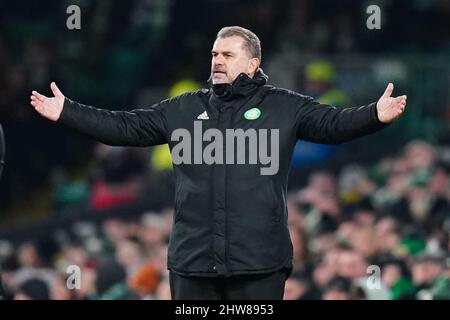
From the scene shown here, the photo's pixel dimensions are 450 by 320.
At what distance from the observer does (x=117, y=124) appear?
6598 millimetres

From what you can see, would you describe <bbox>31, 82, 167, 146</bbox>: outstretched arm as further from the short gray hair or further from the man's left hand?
the man's left hand

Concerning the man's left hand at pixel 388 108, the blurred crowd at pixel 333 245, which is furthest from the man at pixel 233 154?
the blurred crowd at pixel 333 245

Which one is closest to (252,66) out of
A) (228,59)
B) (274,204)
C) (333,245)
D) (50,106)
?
(228,59)

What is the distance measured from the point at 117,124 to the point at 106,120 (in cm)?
5

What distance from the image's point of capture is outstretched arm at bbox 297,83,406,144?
6.36m

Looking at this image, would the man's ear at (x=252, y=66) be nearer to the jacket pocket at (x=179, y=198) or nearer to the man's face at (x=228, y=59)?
the man's face at (x=228, y=59)

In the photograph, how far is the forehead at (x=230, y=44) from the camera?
21.1 ft

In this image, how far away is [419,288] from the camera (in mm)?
9727

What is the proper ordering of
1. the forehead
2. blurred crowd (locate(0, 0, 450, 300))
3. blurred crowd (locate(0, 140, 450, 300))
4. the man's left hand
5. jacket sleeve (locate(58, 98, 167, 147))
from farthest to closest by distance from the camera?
blurred crowd (locate(0, 0, 450, 300)) < blurred crowd (locate(0, 140, 450, 300)) < jacket sleeve (locate(58, 98, 167, 147)) < the forehead < the man's left hand

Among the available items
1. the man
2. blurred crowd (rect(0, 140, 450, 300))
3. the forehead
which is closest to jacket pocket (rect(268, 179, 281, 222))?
the man

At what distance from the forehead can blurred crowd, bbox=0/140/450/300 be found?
2.42 metres

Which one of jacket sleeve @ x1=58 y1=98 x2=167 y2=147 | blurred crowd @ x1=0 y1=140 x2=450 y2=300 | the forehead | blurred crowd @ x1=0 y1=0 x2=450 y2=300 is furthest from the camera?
blurred crowd @ x1=0 y1=0 x2=450 y2=300

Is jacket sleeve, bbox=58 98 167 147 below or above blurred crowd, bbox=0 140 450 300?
above

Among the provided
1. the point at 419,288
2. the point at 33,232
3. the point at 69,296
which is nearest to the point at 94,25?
the point at 33,232
